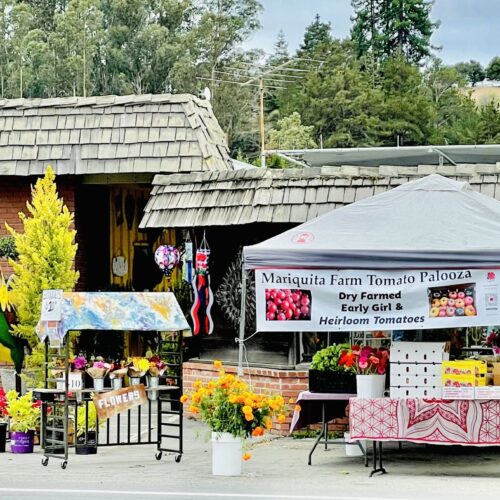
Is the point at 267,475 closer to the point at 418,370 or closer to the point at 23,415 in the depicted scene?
the point at 418,370

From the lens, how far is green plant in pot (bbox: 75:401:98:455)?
13.4m

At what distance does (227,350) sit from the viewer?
16172mm

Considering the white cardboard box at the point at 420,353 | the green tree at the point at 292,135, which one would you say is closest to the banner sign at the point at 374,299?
the white cardboard box at the point at 420,353

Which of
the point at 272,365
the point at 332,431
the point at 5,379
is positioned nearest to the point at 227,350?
the point at 272,365

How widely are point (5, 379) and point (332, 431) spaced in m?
4.83

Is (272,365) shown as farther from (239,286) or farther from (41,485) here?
(41,485)

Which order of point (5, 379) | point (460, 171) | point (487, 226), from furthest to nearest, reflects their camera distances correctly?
point (5, 379)
point (460, 171)
point (487, 226)

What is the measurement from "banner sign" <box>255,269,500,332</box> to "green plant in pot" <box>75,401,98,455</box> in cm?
249

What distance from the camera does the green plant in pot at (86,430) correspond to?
13.4 meters

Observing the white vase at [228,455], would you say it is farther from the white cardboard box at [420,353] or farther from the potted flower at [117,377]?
the white cardboard box at [420,353]

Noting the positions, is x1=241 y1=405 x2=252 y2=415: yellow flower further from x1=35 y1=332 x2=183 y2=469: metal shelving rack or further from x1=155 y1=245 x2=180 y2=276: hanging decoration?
x1=155 y1=245 x2=180 y2=276: hanging decoration

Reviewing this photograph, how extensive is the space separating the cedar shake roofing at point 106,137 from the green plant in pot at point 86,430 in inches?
194

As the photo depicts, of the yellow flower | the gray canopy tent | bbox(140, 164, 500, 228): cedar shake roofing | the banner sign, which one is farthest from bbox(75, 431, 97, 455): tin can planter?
bbox(140, 164, 500, 228): cedar shake roofing

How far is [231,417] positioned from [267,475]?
0.66 metres
